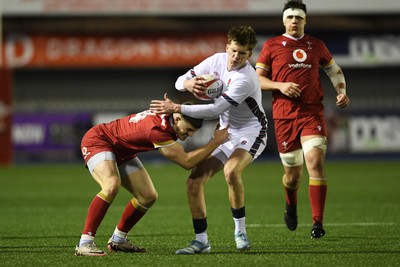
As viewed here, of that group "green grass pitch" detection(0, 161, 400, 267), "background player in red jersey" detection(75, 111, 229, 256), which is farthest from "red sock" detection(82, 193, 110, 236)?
"green grass pitch" detection(0, 161, 400, 267)

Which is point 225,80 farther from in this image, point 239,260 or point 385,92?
point 385,92

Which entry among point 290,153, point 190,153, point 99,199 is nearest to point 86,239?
point 99,199

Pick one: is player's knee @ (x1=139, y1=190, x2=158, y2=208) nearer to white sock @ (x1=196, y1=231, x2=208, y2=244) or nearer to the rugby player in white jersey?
the rugby player in white jersey

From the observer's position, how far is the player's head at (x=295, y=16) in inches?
365

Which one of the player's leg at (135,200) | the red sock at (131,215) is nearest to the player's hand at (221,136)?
the player's leg at (135,200)

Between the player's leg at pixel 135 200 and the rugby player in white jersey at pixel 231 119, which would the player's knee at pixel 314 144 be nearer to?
the rugby player in white jersey at pixel 231 119

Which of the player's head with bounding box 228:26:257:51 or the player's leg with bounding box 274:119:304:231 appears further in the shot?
the player's leg with bounding box 274:119:304:231

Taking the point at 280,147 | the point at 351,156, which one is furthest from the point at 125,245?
the point at 351,156

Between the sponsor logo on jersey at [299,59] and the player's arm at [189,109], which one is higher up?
the sponsor logo on jersey at [299,59]

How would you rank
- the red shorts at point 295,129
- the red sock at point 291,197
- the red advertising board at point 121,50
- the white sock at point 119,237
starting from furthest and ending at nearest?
the red advertising board at point 121,50 < the red sock at point 291,197 < the red shorts at point 295,129 < the white sock at point 119,237

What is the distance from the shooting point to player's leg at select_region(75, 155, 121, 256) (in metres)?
7.70

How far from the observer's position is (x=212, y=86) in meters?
7.80

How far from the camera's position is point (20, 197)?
1489cm

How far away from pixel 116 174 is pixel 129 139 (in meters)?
0.33
